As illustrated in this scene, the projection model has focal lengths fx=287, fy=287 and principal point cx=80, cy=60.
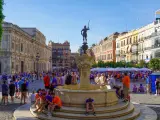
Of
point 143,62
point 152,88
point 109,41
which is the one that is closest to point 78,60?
point 152,88

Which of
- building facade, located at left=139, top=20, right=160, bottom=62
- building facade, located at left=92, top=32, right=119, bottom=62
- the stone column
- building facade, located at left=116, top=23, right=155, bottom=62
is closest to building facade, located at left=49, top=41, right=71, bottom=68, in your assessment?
building facade, located at left=92, top=32, right=119, bottom=62

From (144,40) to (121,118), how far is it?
54.4m

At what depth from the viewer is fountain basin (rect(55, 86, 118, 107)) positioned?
12.5 meters

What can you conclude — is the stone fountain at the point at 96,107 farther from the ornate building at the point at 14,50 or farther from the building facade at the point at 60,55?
the building facade at the point at 60,55

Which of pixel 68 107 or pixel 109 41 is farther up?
pixel 109 41

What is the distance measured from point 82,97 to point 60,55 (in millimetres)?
154629

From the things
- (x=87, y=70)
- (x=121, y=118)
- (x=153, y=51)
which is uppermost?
(x=153, y=51)

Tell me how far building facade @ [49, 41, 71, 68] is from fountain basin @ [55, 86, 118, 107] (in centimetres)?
14687

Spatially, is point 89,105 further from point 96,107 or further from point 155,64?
point 155,64

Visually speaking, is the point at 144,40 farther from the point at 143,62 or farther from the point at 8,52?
the point at 8,52

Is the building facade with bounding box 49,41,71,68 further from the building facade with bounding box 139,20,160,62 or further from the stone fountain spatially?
the stone fountain

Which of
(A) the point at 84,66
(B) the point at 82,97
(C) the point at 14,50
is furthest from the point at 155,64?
(B) the point at 82,97

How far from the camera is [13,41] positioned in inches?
2154

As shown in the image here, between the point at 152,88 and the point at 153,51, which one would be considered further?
the point at 153,51
